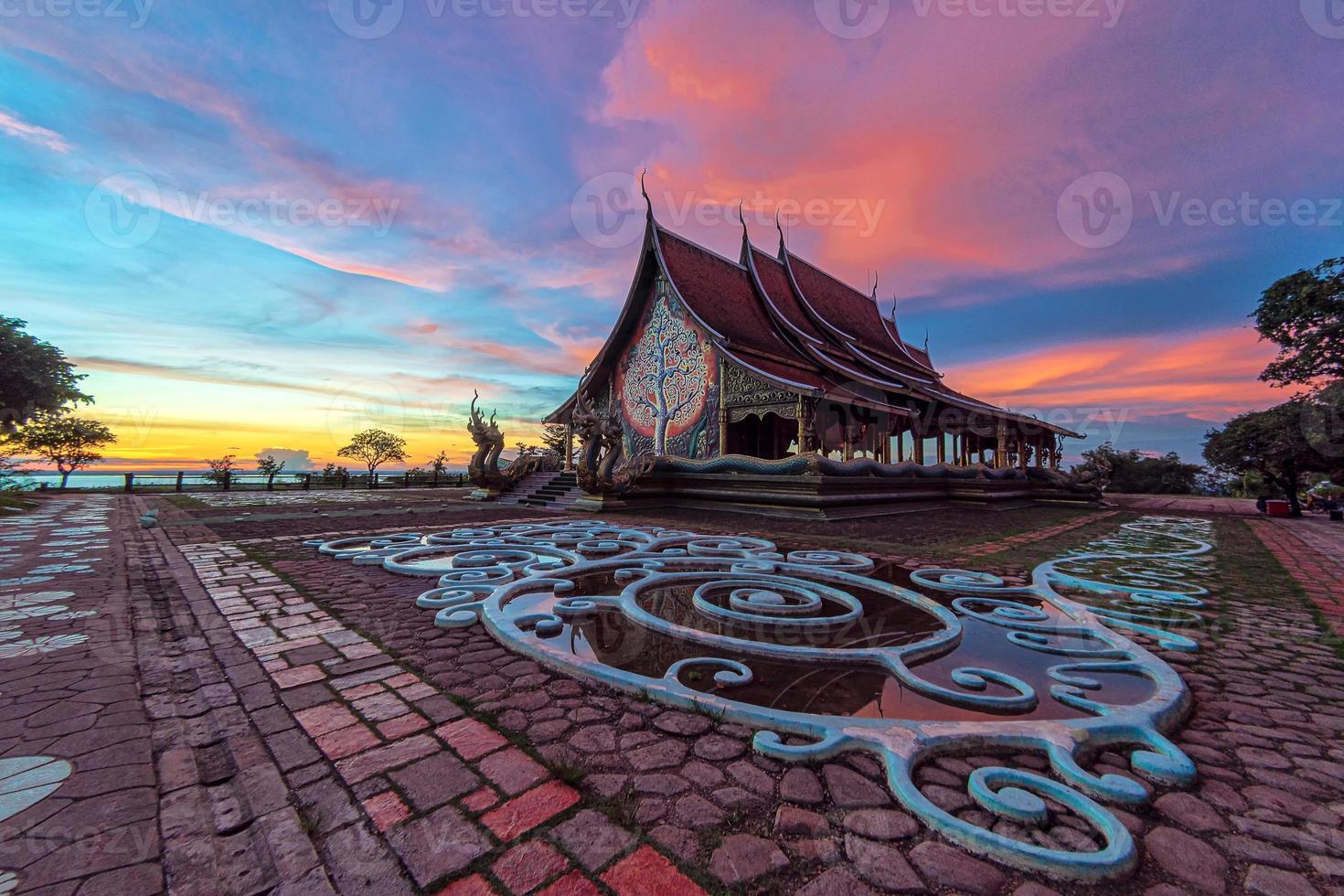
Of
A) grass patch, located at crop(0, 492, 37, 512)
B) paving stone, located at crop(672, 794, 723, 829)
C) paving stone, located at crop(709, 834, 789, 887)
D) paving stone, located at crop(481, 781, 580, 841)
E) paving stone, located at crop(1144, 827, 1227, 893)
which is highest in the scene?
paving stone, located at crop(1144, 827, 1227, 893)

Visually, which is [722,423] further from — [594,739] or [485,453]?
[594,739]

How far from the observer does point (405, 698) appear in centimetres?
228

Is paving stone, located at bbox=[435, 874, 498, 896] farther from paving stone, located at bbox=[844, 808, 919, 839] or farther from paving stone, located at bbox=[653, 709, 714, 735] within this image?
paving stone, located at bbox=[844, 808, 919, 839]

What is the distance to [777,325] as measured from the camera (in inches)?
624

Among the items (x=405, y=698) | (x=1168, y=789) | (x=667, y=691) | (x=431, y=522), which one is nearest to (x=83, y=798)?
(x=405, y=698)

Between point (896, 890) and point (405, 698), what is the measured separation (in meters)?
2.01

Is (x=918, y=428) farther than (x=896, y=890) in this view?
Yes

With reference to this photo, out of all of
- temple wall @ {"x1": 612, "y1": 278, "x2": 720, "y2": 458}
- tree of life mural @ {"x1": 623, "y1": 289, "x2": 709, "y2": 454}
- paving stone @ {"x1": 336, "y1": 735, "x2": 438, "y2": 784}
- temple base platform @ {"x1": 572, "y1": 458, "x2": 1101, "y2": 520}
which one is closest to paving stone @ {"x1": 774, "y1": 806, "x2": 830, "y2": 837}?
paving stone @ {"x1": 336, "y1": 735, "x2": 438, "y2": 784}

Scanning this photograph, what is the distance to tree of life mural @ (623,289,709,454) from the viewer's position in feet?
44.6

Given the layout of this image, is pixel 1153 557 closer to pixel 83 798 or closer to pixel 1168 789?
pixel 1168 789

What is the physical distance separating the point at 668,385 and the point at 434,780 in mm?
12954

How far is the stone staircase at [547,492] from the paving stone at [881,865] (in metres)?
10.7

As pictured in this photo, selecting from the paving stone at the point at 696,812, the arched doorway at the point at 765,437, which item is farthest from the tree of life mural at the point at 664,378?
the paving stone at the point at 696,812

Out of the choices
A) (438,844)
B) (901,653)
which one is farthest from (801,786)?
(901,653)
